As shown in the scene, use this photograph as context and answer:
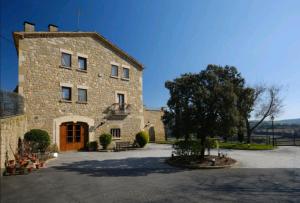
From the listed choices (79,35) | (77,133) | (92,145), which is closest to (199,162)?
(92,145)

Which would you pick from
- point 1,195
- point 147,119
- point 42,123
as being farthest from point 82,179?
point 147,119

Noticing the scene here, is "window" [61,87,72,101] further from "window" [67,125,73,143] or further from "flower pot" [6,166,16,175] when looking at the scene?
"flower pot" [6,166,16,175]

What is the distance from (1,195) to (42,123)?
1138 centimetres

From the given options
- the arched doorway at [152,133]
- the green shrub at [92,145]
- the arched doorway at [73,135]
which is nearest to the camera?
the arched doorway at [73,135]

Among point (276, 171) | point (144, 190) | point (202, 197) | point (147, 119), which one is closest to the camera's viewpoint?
point (202, 197)

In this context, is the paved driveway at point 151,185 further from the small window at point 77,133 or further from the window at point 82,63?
the window at point 82,63

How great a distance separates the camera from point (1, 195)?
24.8 feet

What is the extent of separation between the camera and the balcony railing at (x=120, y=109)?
22.8m

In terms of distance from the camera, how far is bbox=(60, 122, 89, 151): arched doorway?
1952 centimetres

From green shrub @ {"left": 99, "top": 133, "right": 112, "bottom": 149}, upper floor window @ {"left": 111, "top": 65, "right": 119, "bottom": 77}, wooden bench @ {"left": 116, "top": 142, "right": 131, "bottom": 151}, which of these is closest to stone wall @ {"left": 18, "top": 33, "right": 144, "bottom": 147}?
upper floor window @ {"left": 111, "top": 65, "right": 119, "bottom": 77}

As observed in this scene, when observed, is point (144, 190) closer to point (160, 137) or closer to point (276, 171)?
point (276, 171)

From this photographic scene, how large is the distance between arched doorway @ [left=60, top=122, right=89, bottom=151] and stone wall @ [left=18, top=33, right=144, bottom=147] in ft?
2.02

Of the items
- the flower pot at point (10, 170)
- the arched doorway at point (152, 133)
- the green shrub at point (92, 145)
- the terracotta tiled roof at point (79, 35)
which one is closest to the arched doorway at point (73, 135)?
the green shrub at point (92, 145)

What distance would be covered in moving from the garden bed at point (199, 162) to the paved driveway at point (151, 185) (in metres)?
0.68
